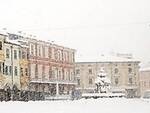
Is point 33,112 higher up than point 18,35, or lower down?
lower down

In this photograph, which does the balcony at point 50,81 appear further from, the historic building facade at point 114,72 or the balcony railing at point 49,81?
the historic building facade at point 114,72

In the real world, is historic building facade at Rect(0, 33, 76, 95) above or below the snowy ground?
above

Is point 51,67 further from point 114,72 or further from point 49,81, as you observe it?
point 114,72

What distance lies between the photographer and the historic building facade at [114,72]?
113000mm

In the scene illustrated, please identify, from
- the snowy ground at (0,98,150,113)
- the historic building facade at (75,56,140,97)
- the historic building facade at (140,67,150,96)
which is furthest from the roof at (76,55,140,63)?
the snowy ground at (0,98,150,113)

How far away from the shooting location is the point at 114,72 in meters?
115

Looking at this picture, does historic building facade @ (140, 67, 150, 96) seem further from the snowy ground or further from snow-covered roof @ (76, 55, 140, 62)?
the snowy ground

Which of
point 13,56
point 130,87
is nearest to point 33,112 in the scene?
point 13,56

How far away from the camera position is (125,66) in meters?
116

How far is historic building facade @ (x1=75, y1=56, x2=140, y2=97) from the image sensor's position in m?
113

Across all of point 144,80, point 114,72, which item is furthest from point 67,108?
point 144,80

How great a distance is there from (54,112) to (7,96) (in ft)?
104

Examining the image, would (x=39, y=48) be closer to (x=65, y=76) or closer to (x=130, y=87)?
(x=65, y=76)

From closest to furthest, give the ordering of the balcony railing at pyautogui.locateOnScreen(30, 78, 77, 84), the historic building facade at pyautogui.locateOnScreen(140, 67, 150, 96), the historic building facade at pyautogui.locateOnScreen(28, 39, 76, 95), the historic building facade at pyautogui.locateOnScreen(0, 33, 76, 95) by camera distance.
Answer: the historic building facade at pyautogui.locateOnScreen(0, 33, 76, 95) → the balcony railing at pyautogui.locateOnScreen(30, 78, 77, 84) → the historic building facade at pyautogui.locateOnScreen(28, 39, 76, 95) → the historic building facade at pyautogui.locateOnScreen(140, 67, 150, 96)
